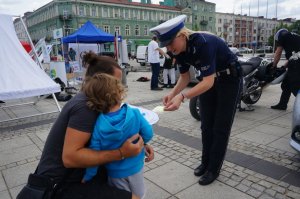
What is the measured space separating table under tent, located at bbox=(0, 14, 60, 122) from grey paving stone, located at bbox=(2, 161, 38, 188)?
5.75ft

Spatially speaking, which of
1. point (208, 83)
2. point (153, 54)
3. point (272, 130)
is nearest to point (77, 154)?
point (208, 83)

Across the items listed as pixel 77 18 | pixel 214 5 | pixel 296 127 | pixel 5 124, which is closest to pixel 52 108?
pixel 5 124

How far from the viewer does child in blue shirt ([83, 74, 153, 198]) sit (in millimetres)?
1416

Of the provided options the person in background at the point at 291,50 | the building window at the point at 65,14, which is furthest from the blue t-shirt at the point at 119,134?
the building window at the point at 65,14

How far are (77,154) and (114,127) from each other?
0.25 meters

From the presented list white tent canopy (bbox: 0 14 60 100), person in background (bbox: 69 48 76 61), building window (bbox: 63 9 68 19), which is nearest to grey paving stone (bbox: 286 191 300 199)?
white tent canopy (bbox: 0 14 60 100)

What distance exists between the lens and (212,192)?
108 inches

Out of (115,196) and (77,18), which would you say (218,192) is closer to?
(115,196)

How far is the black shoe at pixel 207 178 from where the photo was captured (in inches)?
114

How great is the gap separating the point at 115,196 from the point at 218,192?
1550 mm

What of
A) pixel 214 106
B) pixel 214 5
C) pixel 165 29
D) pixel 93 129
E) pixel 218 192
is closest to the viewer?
pixel 93 129

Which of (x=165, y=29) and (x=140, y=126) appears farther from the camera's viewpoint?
(x=165, y=29)

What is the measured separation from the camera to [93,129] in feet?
4.71

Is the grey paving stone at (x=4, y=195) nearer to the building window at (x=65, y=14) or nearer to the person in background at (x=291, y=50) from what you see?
the person in background at (x=291, y=50)
